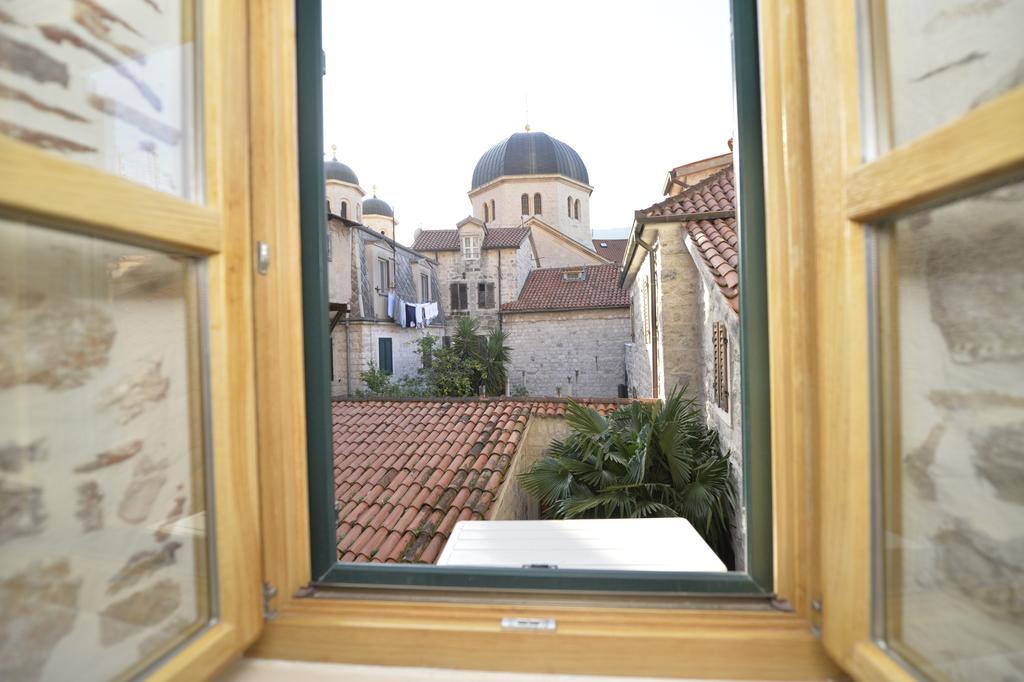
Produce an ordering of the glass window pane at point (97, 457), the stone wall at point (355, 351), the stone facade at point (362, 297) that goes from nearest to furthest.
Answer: the glass window pane at point (97, 457), the stone facade at point (362, 297), the stone wall at point (355, 351)

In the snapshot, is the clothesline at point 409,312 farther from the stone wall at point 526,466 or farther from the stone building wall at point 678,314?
the stone building wall at point 678,314

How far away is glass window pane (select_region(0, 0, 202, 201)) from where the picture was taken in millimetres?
703

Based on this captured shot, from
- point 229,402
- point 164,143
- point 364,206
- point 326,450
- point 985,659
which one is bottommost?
point 985,659

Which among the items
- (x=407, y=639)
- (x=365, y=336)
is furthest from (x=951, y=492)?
(x=365, y=336)

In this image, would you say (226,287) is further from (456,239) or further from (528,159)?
(528,159)

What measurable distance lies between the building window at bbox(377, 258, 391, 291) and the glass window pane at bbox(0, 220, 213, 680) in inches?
724

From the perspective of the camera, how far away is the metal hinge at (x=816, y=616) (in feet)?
3.24

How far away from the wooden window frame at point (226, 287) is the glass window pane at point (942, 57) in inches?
44.0

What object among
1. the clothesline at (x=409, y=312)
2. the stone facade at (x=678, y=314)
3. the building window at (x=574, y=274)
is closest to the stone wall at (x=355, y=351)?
the clothesline at (x=409, y=312)

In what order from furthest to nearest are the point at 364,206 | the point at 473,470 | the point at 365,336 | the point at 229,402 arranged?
the point at 364,206 < the point at 365,336 < the point at 473,470 < the point at 229,402

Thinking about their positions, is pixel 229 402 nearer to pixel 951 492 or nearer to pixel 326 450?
pixel 326 450

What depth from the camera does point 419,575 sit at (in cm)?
120

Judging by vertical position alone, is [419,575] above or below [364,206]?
below

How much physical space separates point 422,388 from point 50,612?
1769cm
